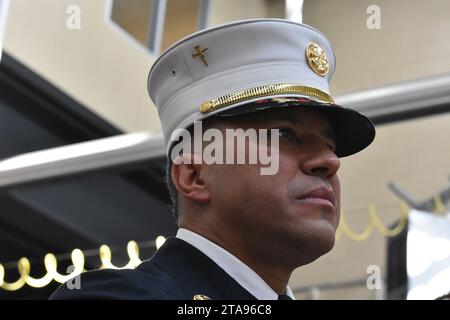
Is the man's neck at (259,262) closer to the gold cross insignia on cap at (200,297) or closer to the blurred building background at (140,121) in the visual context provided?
the gold cross insignia on cap at (200,297)

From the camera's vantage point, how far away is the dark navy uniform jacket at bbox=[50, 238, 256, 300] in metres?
1.20

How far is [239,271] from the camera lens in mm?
1301

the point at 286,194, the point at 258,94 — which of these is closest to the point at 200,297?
the point at 286,194

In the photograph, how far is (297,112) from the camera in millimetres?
1344

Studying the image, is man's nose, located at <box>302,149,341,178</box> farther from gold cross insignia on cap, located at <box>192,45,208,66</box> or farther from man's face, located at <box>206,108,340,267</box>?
gold cross insignia on cap, located at <box>192,45,208,66</box>

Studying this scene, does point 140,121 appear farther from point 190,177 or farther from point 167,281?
point 167,281

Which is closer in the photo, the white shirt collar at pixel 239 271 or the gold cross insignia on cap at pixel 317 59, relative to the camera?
the white shirt collar at pixel 239 271

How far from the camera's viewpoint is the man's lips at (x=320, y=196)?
4.20ft

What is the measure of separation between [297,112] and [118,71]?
4.96 m

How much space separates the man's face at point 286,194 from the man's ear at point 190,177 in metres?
0.02

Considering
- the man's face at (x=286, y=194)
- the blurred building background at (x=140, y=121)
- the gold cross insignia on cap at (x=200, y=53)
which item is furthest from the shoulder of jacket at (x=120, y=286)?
the blurred building background at (x=140, y=121)

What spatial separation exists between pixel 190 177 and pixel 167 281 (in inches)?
6.9

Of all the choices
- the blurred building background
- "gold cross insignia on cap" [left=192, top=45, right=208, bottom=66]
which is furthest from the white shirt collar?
the blurred building background

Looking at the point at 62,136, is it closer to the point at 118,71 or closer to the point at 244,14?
the point at 118,71
